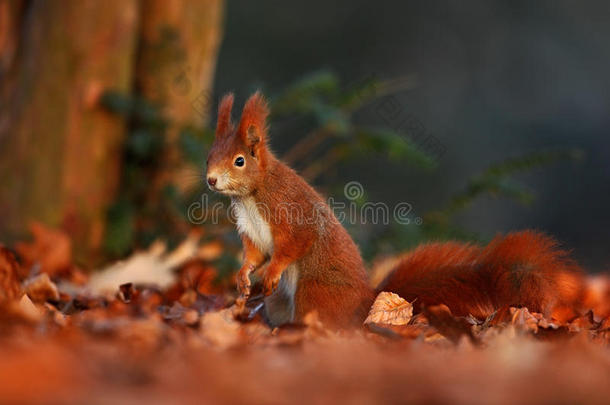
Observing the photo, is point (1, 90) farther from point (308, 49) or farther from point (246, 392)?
point (308, 49)

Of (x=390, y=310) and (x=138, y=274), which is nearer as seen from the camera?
(x=390, y=310)

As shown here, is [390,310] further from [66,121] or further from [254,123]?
[66,121]

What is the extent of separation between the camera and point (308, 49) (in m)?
9.95

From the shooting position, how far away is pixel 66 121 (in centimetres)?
402

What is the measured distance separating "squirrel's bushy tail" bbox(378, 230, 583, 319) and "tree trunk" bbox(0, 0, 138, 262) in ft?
8.13

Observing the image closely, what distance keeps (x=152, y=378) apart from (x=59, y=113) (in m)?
3.38

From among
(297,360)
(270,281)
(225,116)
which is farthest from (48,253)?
(297,360)

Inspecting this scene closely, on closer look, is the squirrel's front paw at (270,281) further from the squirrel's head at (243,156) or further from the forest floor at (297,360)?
the squirrel's head at (243,156)

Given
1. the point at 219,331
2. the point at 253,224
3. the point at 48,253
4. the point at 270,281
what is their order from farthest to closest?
the point at 48,253 < the point at 253,224 < the point at 270,281 < the point at 219,331

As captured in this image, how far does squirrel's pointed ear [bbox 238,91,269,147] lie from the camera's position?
225cm

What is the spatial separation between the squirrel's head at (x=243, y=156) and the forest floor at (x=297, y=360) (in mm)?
439

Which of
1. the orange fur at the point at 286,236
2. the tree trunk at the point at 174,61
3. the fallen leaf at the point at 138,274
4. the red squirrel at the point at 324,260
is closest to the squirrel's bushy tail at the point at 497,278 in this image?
the red squirrel at the point at 324,260

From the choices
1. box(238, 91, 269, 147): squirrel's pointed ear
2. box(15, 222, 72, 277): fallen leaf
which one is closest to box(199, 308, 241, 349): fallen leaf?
box(238, 91, 269, 147): squirrel's pointed ear

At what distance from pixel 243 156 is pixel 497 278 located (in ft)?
2.82
